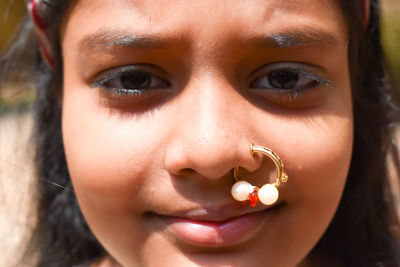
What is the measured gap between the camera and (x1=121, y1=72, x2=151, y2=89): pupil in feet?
3.26

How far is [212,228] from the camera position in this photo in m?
0.95

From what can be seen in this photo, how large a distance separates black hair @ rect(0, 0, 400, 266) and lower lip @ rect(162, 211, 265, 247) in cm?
50

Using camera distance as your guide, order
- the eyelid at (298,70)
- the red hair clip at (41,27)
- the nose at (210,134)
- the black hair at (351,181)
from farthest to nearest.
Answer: the black hair at (351,181) → the red hair clip at (41,27) → the eyelid at (298,70) → the nose at (210,134)

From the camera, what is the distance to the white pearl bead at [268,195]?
2.95ft

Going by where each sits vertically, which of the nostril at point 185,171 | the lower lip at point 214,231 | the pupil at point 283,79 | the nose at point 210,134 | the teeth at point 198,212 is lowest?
the lower lip at point 214,231

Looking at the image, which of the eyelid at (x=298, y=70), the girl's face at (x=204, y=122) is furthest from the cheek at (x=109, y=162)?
the eyelid at (x=298, y=70)

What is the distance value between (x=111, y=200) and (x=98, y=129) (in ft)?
0.45

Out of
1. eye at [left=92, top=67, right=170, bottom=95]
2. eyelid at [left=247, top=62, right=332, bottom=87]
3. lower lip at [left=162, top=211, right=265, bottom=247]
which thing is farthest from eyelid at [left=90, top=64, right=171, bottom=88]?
lower lip at [left=162, top=211, right=265, bottom=247]

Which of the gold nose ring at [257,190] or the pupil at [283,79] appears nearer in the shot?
the gold nose ring at [257,190]

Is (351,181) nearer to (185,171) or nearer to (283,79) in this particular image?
(283,79)

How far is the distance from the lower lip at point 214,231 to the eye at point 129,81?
251 mm

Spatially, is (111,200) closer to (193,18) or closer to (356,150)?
(193,18)

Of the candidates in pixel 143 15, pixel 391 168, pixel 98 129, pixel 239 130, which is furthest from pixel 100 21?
pixel 391 168

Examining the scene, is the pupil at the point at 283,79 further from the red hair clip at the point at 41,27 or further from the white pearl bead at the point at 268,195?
the red hair clip at the point at 41,27
